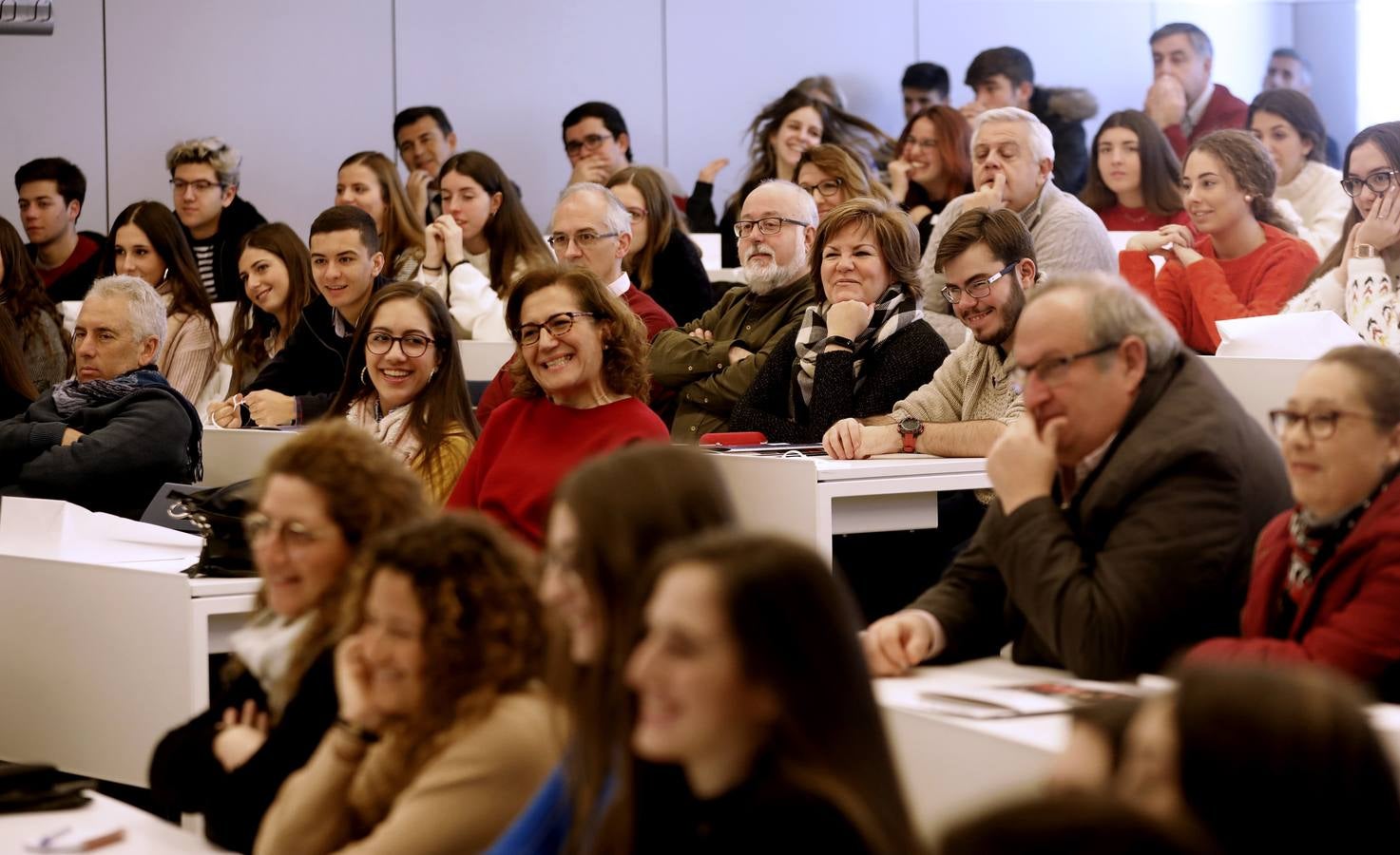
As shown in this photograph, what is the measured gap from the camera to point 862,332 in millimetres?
4238

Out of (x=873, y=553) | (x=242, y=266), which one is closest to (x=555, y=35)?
(x=242, y=266)

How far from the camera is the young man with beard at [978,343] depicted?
3766 millimetres

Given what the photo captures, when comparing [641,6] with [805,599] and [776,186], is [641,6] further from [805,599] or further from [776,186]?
[805,599]

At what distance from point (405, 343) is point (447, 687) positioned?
7.75ft

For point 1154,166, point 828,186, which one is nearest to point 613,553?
point 828,186

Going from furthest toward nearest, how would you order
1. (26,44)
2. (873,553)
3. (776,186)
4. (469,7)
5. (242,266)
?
(469,7) → (26,44) → (242,266) → (776,186) → (873,553)

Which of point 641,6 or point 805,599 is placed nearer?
point 805,599

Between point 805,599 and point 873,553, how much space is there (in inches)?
108

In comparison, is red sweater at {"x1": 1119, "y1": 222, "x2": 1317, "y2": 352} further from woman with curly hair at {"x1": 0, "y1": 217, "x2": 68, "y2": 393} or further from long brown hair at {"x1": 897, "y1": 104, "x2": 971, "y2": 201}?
woman with curly hair at {"x1": 0, "y1": 217, "x2": 68, "y2": 393}

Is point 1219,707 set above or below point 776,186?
below

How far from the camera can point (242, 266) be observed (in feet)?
19.6

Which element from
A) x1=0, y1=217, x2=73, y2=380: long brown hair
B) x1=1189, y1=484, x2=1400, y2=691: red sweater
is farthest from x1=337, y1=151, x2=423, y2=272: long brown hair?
x1=1189, y1=484, x2=1400, y2=691: red sweater

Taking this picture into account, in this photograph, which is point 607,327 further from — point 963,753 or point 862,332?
point 963,753

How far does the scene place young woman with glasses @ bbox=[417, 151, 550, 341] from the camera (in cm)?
606
